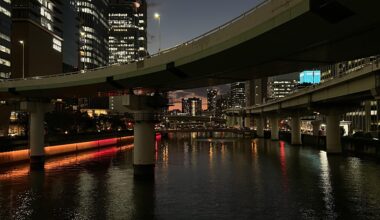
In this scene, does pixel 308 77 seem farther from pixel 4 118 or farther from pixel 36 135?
pixel 36 135

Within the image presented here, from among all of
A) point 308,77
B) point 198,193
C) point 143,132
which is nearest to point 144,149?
point 143,132

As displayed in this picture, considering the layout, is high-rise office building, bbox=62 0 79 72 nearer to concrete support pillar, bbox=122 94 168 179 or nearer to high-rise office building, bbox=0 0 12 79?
high-rise office building, bbox=0 0 12 79

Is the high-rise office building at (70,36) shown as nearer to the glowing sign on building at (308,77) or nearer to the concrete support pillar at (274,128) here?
the concrete support pillar at (274,128)

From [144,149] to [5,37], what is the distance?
3697 inches

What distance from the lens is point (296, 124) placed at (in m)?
101

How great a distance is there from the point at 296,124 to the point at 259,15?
8252 cm

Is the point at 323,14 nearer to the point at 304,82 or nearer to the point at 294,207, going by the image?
the point at 294,207

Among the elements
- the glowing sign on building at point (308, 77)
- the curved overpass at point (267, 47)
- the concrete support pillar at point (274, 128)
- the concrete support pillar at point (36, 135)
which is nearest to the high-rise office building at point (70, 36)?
the concrete support pillar at point (274, 128)

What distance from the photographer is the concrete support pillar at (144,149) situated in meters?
41.7

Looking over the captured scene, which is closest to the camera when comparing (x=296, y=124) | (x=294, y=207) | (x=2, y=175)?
(x=294, y=207)

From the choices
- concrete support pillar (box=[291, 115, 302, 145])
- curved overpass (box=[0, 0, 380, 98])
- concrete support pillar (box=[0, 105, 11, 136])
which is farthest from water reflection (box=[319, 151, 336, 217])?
concrete support pillar (box=[0, 105, 11, 136])

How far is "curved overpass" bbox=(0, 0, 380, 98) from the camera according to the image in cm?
1805

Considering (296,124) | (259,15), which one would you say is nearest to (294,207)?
(259,15)

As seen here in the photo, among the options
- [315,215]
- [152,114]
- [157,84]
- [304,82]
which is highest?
[304,82]
